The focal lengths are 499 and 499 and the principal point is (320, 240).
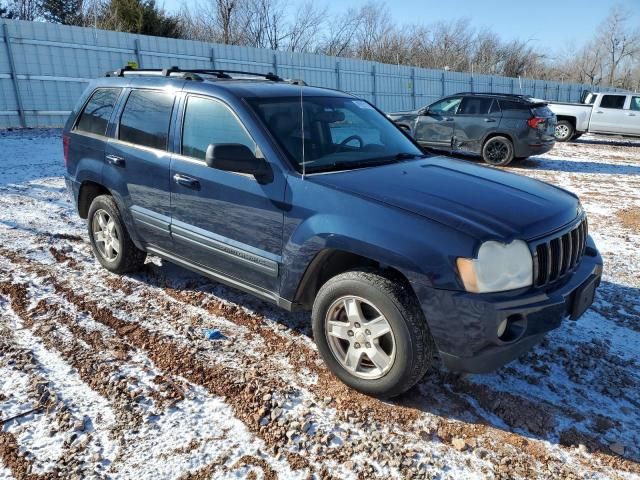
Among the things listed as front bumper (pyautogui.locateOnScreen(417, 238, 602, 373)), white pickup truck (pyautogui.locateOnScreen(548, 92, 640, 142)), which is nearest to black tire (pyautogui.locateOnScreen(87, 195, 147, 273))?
front bumper (pyautogui.locateOnScreen(417, 238, 602, 373))

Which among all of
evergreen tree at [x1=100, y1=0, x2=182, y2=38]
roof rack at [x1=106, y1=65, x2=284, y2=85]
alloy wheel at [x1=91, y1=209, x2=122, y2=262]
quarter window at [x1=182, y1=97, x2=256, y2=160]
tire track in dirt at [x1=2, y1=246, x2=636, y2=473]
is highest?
evergreen tree at [x1=100, y1=0, x2=182, y2=38]

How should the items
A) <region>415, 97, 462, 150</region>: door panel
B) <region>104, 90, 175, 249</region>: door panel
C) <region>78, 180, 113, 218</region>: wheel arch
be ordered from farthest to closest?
1. <region>415, 97, 462, 150</region>: door panel
2. <region>78, 180, 113, 218</region>: wheel arch
3. <region>104, 90, 175, 249</region>: door panel

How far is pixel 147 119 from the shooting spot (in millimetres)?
3953

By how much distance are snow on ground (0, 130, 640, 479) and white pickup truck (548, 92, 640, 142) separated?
14794mm

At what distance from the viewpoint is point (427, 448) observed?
251cm

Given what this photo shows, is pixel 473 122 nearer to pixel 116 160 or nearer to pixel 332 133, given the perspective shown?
pixel 332 133

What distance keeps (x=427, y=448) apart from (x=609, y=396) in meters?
1.26

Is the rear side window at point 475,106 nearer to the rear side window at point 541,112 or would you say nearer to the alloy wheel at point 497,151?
the alloy wheel at point 497,151

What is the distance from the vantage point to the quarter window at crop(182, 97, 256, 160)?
132 inches

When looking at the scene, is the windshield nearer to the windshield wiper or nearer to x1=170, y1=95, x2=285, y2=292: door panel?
the windshield wiper

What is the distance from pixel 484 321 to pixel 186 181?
7.25 feet

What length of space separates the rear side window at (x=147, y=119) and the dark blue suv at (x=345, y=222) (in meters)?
0.01

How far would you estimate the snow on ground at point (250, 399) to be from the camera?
239cm

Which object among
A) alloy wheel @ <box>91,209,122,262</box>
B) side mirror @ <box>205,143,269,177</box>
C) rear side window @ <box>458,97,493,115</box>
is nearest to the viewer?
side mirror @ <box>205,143,269,177</box>
